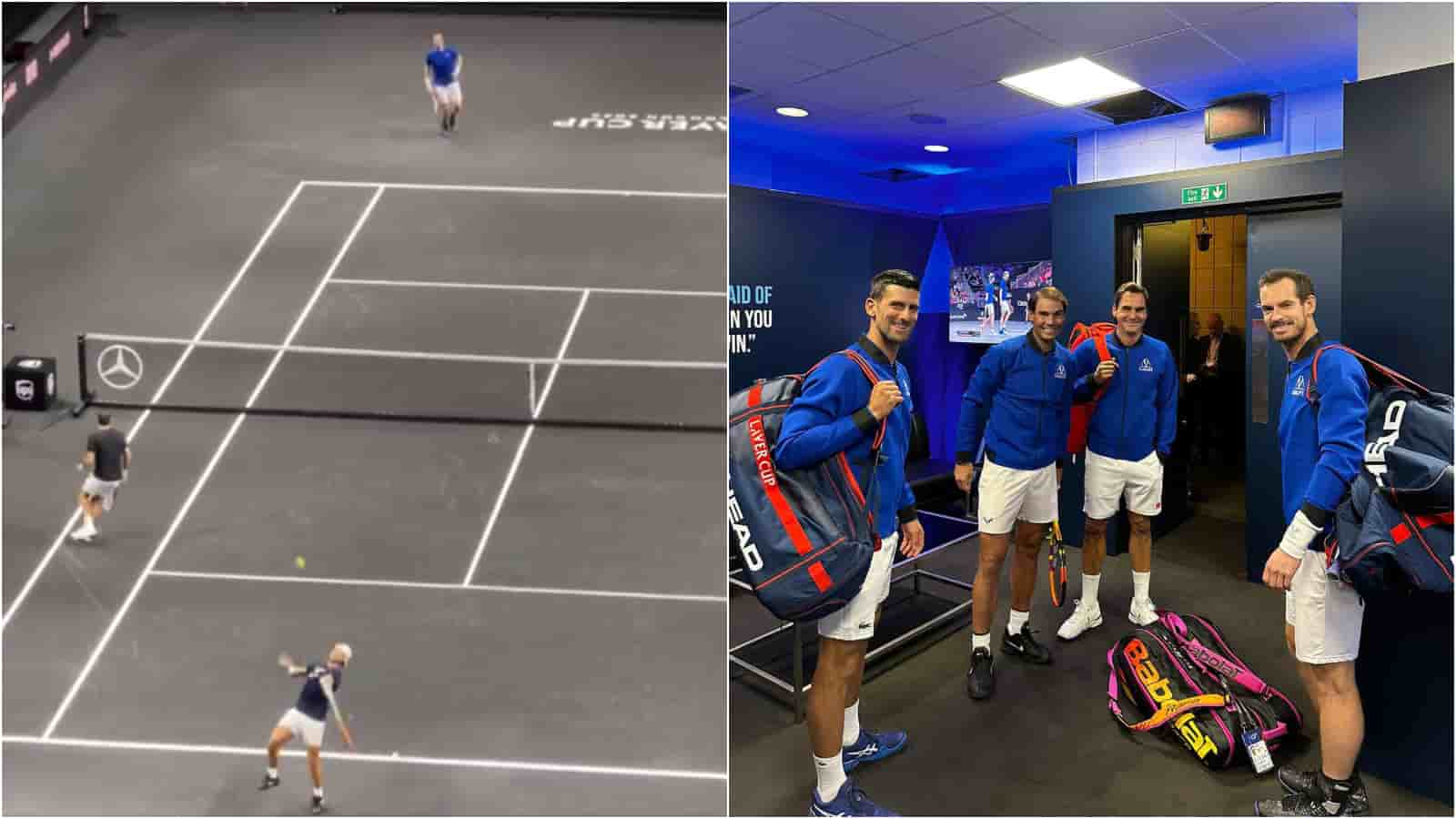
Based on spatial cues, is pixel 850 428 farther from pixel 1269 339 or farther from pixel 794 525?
pixel 1269 339

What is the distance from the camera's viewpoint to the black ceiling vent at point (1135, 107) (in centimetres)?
356

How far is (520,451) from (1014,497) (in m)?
1.92

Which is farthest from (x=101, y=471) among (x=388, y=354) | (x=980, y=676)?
(x=980, y=676)

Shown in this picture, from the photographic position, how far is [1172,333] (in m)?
4.12

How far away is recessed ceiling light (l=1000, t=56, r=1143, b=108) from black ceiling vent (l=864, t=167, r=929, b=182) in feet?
5.86

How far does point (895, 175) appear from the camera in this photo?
18.2ft

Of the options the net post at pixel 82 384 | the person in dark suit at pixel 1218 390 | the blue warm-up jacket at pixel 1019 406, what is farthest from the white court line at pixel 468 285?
the person in dark suit at pixel 1218 390

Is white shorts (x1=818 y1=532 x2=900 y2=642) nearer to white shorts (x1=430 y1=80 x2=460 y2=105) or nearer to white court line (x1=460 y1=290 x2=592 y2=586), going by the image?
white court line (x1=460 y1=290 x2=592 y2=586)

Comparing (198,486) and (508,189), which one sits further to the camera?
(508,189)

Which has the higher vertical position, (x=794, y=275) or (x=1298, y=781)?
(x=794, y=275)

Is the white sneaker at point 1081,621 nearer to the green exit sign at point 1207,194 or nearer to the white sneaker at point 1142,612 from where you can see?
the white sneaker at point 1142,612

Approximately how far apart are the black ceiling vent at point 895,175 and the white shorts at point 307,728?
5.06 meters

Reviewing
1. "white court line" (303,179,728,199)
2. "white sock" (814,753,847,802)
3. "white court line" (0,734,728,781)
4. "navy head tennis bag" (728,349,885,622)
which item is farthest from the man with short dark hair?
"white court line" (303,179,728,199)

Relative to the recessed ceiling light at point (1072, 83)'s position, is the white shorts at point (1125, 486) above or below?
below
